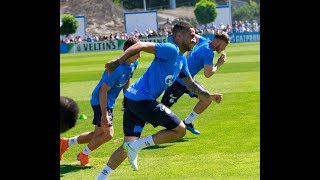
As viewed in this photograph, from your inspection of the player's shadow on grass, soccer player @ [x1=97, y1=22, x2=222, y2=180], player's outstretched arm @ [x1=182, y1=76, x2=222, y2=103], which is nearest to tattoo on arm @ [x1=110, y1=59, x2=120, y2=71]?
soccer player @ [x1=97, y1=22, x2=222, y2=180]

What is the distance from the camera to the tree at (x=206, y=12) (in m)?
86.7

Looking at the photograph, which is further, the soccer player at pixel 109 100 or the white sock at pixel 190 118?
the white sock at pixel 190 118

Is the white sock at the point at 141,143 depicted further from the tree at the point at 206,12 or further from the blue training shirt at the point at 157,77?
the tree at the point at 206,12

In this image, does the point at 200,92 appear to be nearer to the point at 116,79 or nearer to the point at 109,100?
the point at 116,79

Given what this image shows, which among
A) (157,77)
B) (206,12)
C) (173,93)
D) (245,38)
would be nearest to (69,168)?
(157,77)

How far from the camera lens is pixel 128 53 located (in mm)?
8797

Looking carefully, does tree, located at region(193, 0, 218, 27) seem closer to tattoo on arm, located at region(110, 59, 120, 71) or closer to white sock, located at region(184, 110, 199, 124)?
white sock, located at region(184, 110, 199, 124)

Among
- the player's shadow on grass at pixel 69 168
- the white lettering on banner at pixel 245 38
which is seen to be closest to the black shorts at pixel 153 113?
the player's shadow on grass at pixel 69 168

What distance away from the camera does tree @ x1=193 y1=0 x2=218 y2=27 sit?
3413 inches

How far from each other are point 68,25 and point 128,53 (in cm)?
6874

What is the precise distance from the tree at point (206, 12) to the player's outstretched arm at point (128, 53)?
78.0m
